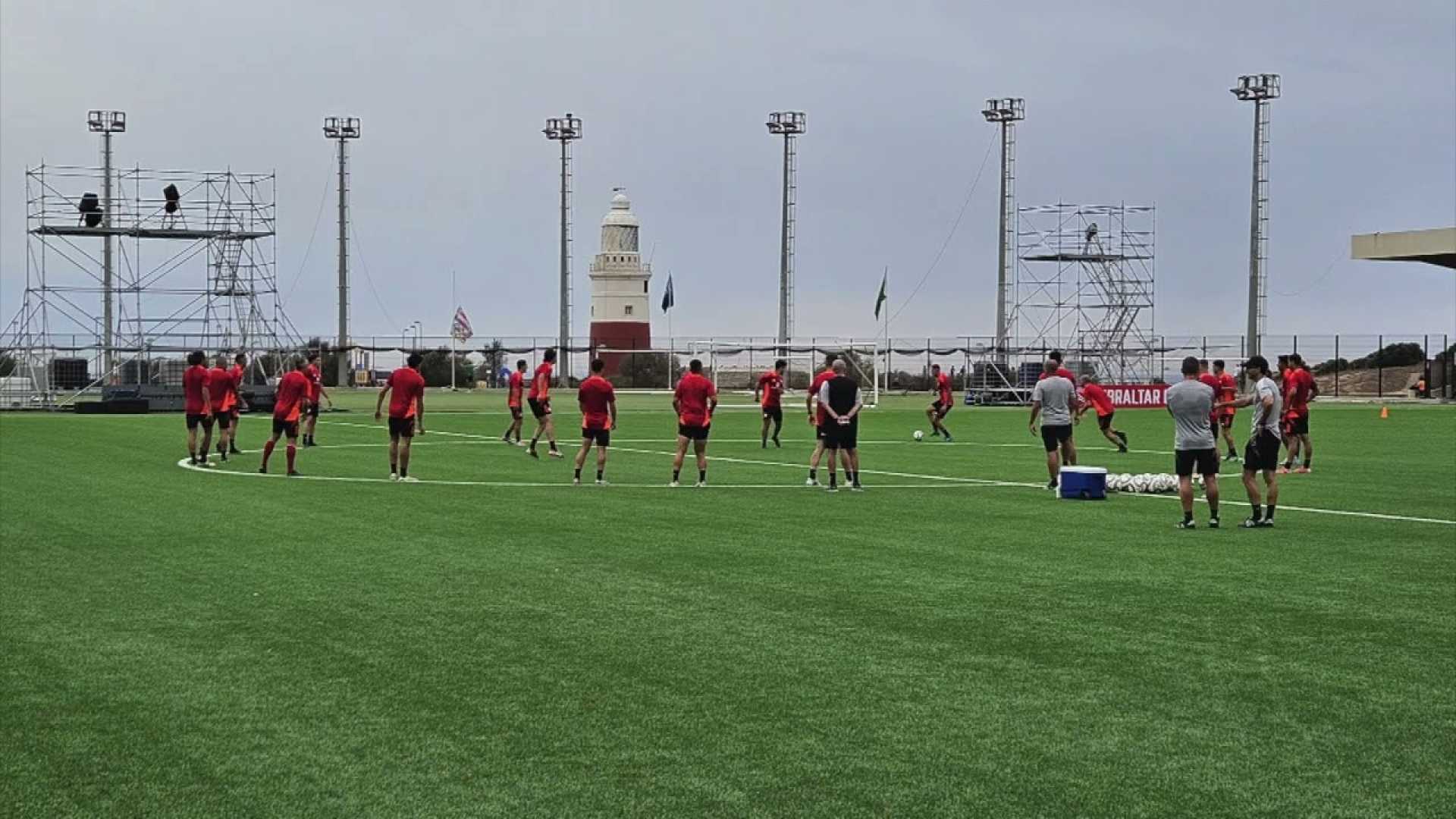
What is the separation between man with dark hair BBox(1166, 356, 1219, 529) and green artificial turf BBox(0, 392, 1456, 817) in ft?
2.04

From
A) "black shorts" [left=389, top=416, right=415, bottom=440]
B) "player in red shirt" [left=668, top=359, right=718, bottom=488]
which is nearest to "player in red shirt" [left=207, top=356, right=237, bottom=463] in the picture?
"black shorts" [left=389, top=416, right=415, bottom=440]

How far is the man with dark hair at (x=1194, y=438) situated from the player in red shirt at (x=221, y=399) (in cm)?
1684

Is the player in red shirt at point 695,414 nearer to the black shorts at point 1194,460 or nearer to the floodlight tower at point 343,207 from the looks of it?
the black shorts at point 1194,460

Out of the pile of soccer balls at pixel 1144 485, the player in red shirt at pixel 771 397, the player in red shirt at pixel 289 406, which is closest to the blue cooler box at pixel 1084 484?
the pile of soccer balls at pixel 1144 485

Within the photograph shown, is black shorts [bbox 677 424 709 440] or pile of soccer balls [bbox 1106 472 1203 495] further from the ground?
black shorts [bbox 677 424 709 440]

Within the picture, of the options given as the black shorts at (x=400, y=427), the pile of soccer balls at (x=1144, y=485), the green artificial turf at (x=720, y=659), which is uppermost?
the black shorts at (x=400, y=427)

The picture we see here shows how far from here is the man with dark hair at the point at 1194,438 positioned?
1830cm

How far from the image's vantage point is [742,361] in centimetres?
8706

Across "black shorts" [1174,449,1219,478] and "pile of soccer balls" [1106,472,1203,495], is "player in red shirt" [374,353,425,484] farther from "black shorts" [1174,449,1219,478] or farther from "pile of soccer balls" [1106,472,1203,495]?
"black shorts" [1174,449,1219,478]

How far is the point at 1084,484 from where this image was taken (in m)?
22.0

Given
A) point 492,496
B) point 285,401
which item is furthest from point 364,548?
point 285,401

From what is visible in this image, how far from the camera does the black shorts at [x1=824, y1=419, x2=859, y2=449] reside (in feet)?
77.8

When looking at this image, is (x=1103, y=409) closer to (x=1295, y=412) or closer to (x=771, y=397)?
(x=1295, y=412)

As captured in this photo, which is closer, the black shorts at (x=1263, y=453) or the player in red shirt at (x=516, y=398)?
the black shorts at (x=1263, y=453)
